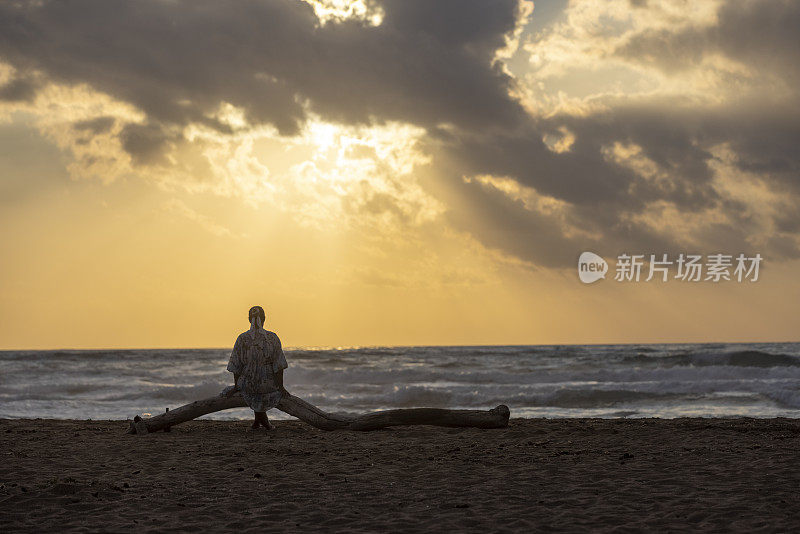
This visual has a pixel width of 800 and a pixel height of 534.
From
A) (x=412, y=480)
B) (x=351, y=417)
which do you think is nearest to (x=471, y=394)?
(x=351, y=417)

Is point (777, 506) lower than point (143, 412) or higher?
higher

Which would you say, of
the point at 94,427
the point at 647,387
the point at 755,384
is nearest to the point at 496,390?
the point at 647,387

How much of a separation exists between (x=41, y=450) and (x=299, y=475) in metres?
4.58

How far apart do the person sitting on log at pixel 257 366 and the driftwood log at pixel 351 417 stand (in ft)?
0.68

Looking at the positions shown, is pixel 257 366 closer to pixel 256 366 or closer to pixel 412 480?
pixel 256 366

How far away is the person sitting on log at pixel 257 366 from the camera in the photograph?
12434 millimetres

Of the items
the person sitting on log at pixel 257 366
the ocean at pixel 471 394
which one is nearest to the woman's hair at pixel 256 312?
the person sitting on log at pixel 257 366

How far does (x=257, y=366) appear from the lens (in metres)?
12.4

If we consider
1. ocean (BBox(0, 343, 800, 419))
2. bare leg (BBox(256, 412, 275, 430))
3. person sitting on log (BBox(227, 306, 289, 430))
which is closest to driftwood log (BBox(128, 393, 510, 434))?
person sitting on log (BBox(227, 306, 289, 430))

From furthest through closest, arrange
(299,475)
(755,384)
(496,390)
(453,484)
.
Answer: (755,384)
(496,390)
(299,475)
(453,484)

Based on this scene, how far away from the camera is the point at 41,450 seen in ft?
34.0

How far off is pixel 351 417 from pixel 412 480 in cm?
461

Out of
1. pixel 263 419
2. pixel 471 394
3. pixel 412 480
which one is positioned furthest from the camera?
pixel 471 394

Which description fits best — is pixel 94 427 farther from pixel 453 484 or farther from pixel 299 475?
pixel 453 484
